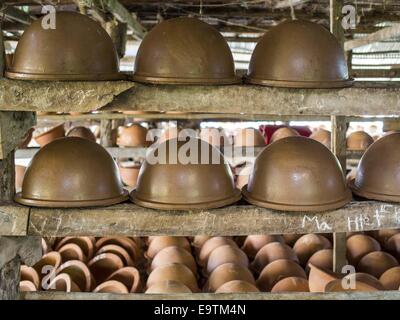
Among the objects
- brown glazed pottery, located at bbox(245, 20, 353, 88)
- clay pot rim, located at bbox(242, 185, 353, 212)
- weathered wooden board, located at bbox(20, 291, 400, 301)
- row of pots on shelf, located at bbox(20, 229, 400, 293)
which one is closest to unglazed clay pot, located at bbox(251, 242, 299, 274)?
row of pots on shelf, located at bbox(20, 229, 400, 293)

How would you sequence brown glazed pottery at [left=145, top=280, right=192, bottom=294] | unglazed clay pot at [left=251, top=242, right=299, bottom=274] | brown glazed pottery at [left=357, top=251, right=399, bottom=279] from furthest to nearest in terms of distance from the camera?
1. unglazed clay pot at [left=251, top=242, right=299, bottom=274]
2. brown glazed pottery at [left=357, top=251, right=399, bottom=279]
3. brown glazed pottery at [left=145, top=280, right=192, bottom=294]

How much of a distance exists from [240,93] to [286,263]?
1.68 metres

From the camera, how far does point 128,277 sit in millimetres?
2949

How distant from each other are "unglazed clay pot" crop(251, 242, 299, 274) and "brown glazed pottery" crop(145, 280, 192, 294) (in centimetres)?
90

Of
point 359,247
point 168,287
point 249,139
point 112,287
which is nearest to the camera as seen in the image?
point 168,287

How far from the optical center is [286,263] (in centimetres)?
292

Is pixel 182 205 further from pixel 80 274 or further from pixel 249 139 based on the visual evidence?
pixel 249 139

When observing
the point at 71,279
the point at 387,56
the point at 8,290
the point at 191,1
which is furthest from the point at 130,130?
the point at 387,56

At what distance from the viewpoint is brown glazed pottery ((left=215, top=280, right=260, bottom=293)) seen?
2.49 m

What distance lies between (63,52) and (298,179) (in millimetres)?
1009

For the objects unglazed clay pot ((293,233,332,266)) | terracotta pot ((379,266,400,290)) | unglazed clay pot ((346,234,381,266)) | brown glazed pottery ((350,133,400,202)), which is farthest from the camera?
unglazed clay pot ((293,233,332,266))

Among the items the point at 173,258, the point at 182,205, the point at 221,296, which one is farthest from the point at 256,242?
the point at 182,205

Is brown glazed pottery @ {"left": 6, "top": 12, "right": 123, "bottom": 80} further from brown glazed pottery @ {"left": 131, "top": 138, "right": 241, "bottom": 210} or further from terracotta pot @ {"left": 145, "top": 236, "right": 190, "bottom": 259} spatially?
terracotta pot @ {"left": 145, "top": 236, "right": 190, "bottom": 259}
